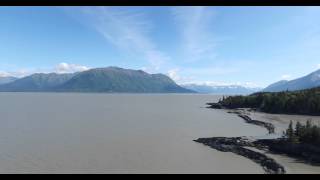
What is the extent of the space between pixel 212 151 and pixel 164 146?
17.8ft

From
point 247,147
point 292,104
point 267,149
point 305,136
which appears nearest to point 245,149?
point 247,147

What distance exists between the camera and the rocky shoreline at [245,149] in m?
23.5

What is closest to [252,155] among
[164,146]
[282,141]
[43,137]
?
[282,141]

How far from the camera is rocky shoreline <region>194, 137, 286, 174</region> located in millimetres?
23450

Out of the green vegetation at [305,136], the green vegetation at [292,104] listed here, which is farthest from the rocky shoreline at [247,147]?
the green vegetation at [292,104]

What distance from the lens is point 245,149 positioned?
29.0 m

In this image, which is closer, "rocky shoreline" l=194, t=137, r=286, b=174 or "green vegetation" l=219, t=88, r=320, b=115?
"rocky shoreline" l=194, t=137, r=286, b=174

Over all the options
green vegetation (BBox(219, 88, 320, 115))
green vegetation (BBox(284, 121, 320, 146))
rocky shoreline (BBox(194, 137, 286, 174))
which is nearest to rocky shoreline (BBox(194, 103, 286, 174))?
rocky shoreline (BBox(194, 137, 286, 174))

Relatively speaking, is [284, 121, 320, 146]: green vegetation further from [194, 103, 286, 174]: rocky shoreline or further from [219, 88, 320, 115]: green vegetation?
[219, 88, 320, 115]: green vegetation

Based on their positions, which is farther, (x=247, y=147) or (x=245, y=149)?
(x=247, y=147)

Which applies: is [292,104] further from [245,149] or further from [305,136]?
[245,149]

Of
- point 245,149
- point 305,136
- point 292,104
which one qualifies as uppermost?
point 292,104
